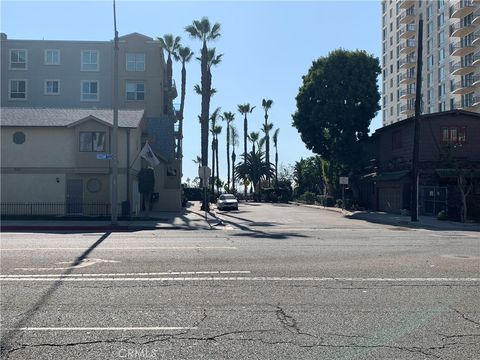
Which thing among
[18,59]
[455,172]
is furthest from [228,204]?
[18,59]

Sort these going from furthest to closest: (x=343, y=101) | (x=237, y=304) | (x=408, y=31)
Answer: (x=408, y=31)
(x=343, y=101)
(x=237, y=304)

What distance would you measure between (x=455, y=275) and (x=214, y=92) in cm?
5524

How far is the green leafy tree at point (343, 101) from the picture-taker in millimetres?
45062

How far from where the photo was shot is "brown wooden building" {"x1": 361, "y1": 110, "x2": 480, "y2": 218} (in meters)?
32.2

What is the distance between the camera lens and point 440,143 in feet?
117

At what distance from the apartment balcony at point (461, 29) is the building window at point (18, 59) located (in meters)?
53.6

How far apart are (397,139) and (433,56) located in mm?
47155

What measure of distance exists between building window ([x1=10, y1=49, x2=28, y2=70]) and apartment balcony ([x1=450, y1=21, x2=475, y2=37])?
5356cm

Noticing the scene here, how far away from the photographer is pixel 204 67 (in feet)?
144

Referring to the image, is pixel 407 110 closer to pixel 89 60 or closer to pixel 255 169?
pixel 255 169

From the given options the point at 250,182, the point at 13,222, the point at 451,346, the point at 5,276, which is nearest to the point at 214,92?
the point at 250,182

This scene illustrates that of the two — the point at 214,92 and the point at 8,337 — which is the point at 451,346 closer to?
the point at 8,337

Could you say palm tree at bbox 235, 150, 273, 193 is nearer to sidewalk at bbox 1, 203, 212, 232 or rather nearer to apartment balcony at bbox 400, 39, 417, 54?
apartment balcony at bbox 400, 39, 417, 54

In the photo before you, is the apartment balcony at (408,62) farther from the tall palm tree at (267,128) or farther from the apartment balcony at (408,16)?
the tall palm tree at (267,128)
